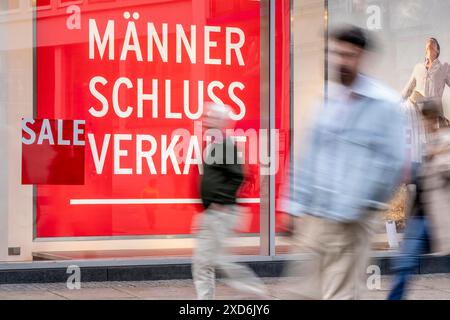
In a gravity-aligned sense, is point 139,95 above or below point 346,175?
above

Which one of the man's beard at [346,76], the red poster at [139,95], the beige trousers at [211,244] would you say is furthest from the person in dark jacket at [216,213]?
the red poster at [139,95]

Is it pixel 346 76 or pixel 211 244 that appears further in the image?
pixel 211 244

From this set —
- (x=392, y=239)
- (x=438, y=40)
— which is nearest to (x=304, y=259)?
(x=392, y=239)

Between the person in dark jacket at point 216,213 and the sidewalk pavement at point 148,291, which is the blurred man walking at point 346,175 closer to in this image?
the person in dark jacket at point 216,213

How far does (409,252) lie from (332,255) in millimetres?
2286

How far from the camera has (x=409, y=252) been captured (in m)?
6.63

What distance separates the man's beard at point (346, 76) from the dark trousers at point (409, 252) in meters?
2.40

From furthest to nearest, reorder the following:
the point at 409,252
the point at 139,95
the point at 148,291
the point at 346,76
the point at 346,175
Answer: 1. the point at 139,95
2. the point at 148,291
3. the point at 409,252
4. the point at 346,76
5. the point at 346,175

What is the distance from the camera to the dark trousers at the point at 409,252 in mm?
6527

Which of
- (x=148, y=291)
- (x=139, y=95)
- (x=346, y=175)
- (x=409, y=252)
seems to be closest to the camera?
(x=346, y=175)

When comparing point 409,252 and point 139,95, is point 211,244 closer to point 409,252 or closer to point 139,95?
point 409,252

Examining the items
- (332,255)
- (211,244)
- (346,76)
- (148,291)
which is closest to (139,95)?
(148,291)

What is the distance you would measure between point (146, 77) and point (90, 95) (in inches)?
27.0

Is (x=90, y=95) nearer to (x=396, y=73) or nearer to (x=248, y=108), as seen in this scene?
(x=248, y=108)
